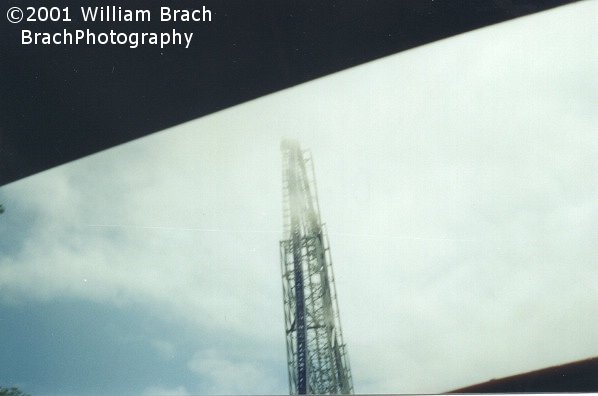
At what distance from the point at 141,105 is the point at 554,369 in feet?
8.11

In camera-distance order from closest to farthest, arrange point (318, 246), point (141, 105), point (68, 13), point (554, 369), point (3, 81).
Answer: point (554, 369)
point (68, 13)
point (3, 81)
point (141, 105)
point (318, 246)

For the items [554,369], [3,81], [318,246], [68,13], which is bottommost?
[554,369]

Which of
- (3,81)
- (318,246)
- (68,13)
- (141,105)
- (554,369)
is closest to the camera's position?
(554,369)

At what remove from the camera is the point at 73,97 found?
8.66 feet

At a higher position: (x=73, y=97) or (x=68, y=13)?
(x=68, y=13)

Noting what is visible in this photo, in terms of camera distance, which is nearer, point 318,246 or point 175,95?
point 175,95

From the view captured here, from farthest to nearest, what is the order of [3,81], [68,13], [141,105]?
[141,105] → [3,81] → [68,13]

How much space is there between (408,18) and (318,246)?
9.86 feet

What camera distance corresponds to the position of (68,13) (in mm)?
2373

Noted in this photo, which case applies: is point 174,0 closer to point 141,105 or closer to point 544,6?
point 141,105

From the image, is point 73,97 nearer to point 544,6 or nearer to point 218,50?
point 218,50

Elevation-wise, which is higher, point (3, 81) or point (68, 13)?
point (68, 13)

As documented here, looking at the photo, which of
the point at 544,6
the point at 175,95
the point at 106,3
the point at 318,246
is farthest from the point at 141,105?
the point at 318,246

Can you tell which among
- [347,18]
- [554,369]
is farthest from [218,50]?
[554,369]
